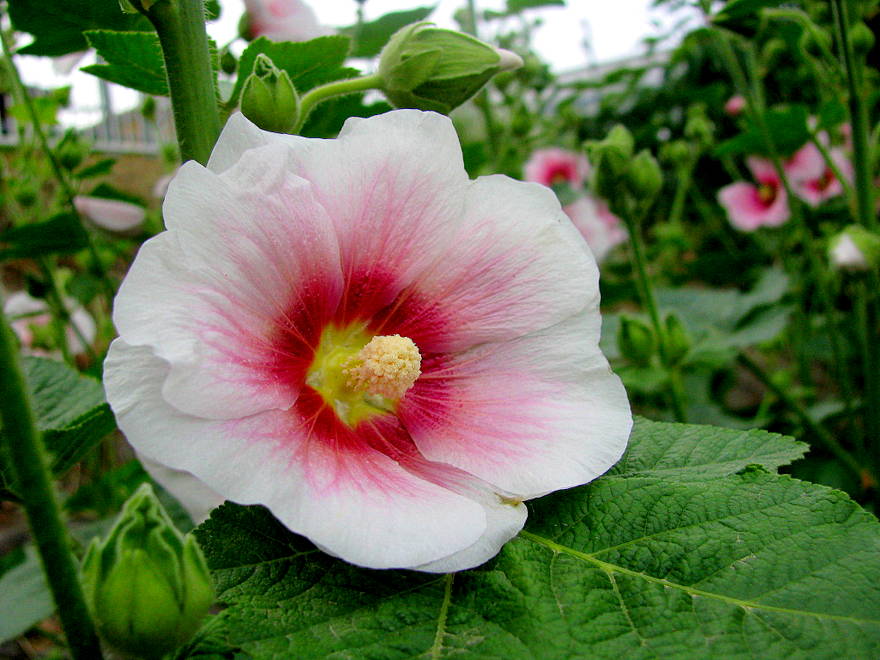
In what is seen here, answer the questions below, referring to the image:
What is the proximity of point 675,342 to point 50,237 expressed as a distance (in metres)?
0.89

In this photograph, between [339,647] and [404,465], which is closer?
[339,647]

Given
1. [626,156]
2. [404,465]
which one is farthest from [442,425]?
[626,156]

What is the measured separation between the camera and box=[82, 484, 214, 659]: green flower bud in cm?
38

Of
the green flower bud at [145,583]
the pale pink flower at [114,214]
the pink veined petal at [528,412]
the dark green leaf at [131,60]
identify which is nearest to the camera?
the green flower bud at [145,583]

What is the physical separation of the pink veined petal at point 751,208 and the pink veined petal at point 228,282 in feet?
5.72

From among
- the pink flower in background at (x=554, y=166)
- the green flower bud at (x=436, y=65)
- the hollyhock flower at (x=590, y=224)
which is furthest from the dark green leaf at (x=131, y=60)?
the pink flower in background at (x=554, y=166)

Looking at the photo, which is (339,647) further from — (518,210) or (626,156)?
(626,156)

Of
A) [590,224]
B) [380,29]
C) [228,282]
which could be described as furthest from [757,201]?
[228,282]

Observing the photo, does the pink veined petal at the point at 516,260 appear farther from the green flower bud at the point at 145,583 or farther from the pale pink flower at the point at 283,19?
the pale pink flower at the point at 283,19

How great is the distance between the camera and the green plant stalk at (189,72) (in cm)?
51

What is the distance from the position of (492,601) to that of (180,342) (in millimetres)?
220

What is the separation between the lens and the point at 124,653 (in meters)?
0.40

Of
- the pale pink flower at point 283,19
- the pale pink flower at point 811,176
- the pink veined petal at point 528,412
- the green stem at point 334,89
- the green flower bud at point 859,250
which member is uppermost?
the pale pink flower at point 283,19

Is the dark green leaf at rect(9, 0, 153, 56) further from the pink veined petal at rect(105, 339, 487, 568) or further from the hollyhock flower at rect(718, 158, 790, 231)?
the hollyhock flower at rect(718, 158, 790, 231)
